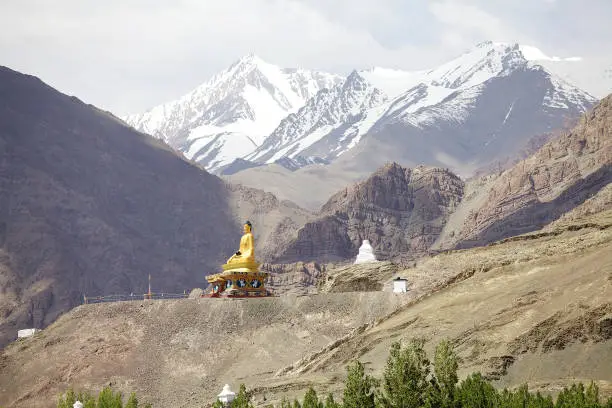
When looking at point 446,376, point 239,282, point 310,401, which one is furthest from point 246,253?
point 446,376

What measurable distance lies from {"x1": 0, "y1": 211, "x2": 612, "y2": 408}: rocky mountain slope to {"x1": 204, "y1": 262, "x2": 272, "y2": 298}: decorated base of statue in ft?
16.7

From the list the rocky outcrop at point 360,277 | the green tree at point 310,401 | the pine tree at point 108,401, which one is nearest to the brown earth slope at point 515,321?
the rocky outcrop at point 360,277

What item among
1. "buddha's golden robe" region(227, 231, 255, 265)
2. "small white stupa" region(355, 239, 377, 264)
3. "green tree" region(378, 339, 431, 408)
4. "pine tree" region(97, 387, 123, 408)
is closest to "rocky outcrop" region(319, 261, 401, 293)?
"small white stupa" region(355, 239, 377, 264)

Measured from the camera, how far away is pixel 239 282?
11394 cm

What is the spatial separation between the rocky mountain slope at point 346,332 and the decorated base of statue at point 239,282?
5098 mm

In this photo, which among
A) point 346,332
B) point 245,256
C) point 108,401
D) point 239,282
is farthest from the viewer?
point 245,256

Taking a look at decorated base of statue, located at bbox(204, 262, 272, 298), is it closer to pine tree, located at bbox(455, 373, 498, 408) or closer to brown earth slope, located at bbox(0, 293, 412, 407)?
brown earth slope, located at bbox(0, 293, 412, 407)

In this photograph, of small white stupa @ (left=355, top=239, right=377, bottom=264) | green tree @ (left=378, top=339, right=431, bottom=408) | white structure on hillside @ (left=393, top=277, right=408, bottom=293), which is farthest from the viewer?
small white stupa @ (left=355, top=239, right=377, bottom=264)

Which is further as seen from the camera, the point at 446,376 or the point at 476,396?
the point at 446,376

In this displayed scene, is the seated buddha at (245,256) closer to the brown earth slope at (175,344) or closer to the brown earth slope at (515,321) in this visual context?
the brown earth slope at (175,344)

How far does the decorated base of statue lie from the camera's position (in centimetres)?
11338

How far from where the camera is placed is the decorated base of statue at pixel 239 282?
11338 centimetres

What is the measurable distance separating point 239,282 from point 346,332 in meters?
15.2

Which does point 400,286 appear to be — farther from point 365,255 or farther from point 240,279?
point 365,255
